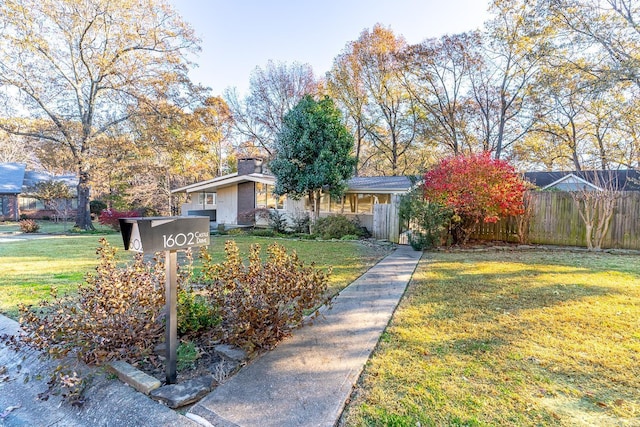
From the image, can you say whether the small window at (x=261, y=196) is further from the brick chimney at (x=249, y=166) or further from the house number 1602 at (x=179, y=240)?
the house number 1602 at (x=179, y=240)

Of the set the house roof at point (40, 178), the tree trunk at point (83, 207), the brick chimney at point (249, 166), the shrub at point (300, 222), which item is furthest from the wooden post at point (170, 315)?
the house roof at point (40, 178)

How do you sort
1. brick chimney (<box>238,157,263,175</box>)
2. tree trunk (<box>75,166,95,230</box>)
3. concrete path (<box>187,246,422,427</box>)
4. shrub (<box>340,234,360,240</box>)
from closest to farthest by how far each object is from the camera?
concrete path (<box>187,246,422,427</box>)
shrub (<box>340,234,360,240</box>)
tree trunk (<box>75,166,95,230</box>)
brick chimney (<box>238,157,263,175</box>)

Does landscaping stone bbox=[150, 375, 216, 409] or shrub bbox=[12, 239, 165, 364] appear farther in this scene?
shrub bbox=[12, 239, 165, 364]

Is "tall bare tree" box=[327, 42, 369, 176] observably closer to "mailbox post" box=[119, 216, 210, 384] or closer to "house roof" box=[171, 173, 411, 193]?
"house roof" box=[171, 173, 411, 193]

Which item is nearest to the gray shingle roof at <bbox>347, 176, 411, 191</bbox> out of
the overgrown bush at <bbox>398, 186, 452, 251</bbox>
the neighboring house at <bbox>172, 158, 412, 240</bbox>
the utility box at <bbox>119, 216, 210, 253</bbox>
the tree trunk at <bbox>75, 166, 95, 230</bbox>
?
the neighboring house at <bbox>172, 158, 412, 240</bbox>

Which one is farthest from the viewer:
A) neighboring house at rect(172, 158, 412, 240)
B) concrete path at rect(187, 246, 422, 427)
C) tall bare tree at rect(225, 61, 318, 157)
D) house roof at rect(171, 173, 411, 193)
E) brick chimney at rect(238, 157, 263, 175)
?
tall bare tree at rect(225, 61, 318, 157)

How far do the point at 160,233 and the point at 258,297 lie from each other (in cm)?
120

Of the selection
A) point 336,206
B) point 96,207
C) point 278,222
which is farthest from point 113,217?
point 336,206

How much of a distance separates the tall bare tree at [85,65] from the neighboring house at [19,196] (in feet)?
24.9

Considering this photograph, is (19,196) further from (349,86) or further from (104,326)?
(104,326)

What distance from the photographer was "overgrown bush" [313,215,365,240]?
44.4 ft

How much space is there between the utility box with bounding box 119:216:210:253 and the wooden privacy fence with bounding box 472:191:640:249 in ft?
35.4

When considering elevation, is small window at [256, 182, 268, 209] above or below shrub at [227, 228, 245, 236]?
above

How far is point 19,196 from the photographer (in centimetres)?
2547
